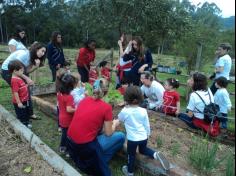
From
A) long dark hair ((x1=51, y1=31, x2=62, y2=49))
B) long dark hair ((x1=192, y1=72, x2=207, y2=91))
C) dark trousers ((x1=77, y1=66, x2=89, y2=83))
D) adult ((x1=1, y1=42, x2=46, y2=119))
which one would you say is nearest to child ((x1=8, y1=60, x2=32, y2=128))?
adult ((x1=1, y1=42, x2=46, y2=119))

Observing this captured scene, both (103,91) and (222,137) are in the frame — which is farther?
(222,137)

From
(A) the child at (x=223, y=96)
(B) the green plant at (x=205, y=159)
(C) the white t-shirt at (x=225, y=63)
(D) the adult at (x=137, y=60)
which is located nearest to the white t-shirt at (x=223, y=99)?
(A) the child at (x=223, y=96)

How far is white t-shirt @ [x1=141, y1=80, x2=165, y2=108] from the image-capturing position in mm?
5797

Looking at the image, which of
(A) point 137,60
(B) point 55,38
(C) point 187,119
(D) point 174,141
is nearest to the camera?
(D) point 174,141

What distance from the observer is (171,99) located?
226 inches

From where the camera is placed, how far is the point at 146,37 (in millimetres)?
11094

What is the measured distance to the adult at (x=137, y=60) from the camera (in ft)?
21.4

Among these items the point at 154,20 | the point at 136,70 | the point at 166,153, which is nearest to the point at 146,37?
the point at 154,20

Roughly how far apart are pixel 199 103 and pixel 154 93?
985 millimetres

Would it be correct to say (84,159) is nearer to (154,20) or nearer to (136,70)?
(136,70)

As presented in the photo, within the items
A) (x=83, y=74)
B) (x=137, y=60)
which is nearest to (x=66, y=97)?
(x=137, y=60)

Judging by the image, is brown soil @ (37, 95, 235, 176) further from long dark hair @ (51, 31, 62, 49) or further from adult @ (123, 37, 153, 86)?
long dark hair @ (51, 31, 62, 49)

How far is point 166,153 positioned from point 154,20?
262 inches

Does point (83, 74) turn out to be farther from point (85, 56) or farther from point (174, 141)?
point (174, 141)
